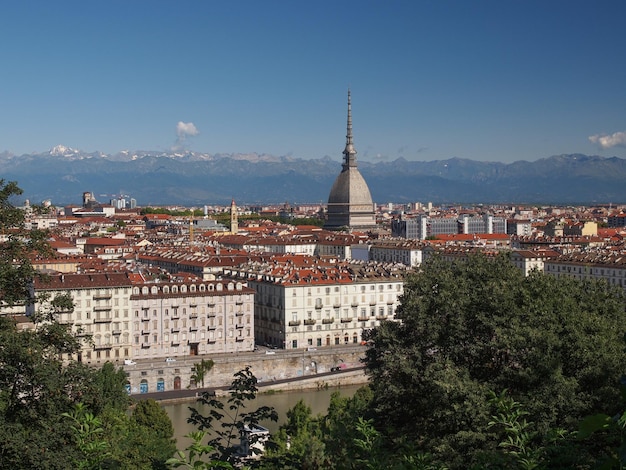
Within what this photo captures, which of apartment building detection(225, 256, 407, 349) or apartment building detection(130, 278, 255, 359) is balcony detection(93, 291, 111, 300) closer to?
apartment building detection(130, 278, 255, 359)

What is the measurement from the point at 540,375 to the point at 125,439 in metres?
6.58

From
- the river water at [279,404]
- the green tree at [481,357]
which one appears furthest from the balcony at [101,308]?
the green tree at [481,357]

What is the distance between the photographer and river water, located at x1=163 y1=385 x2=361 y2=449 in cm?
2812

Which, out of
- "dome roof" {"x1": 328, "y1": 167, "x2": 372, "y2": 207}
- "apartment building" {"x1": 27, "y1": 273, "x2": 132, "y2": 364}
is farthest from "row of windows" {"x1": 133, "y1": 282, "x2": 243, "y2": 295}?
"dome roof" {"x1": 328, "y1": 167, "x2": 372, "y2": 207}

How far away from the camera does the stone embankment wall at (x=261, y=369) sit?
3322 cm

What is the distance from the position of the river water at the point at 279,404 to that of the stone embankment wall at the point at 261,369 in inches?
22.2

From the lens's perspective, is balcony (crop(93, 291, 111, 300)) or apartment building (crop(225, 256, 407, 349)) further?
apartment building (crop(225, 256, 407, 349))

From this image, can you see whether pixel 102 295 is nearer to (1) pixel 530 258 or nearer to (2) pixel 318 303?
(2) pixel 318 303

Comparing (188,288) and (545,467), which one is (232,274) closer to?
(188,288)

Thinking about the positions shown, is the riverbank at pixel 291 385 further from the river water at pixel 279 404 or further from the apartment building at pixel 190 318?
the apartment building at pixel 190 318

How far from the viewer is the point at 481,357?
1666 cm

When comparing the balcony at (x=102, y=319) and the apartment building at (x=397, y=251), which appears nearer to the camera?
the balcony at (x=102, y=319)

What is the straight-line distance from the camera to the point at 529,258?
185 feet

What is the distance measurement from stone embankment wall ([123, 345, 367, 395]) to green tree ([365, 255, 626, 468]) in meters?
15.4
